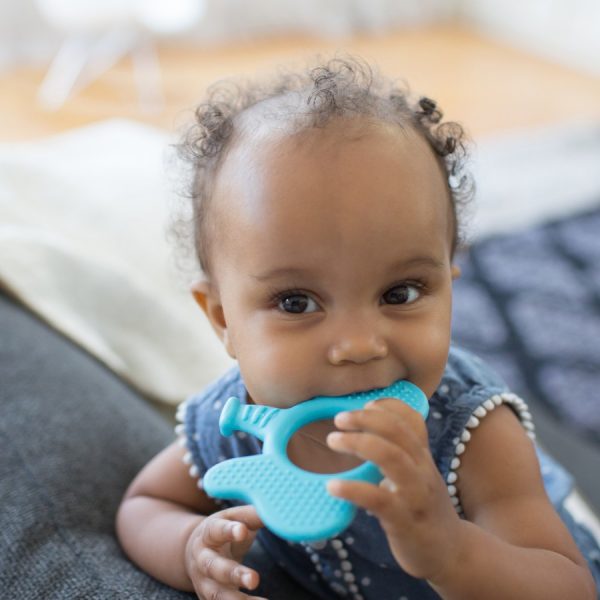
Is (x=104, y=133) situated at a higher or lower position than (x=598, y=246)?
higher

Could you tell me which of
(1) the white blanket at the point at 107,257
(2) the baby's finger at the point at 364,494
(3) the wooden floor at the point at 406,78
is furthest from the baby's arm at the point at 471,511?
(3) the wooden floor at the point at 406,78

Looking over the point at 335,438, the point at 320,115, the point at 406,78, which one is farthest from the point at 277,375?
the point at 406,78

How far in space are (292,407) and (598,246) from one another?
1.88 m

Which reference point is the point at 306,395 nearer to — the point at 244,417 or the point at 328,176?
the point at 244,417

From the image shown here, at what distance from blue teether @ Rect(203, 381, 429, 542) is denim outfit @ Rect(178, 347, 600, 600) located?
159 millimetres

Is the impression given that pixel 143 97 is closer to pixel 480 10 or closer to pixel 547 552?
pixel 480 10

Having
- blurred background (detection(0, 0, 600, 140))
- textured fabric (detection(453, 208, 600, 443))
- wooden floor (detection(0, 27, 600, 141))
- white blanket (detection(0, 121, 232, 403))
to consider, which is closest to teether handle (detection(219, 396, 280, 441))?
white blanket (detection(0, 121, 232, 403))

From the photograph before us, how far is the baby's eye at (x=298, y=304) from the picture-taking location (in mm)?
668

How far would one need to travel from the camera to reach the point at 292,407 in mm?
659

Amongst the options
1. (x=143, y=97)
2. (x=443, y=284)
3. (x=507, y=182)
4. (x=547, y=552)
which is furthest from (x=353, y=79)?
(x=143, y=97)

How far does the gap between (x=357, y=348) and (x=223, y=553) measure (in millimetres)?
232

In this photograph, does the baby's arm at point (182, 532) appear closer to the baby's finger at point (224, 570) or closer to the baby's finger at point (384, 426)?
the baby's finger at point (224, 570)

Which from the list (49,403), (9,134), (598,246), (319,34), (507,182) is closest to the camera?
(49,403)

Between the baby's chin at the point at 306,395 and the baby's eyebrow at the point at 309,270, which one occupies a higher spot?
the baby's eyebrow at the point at 309,270
